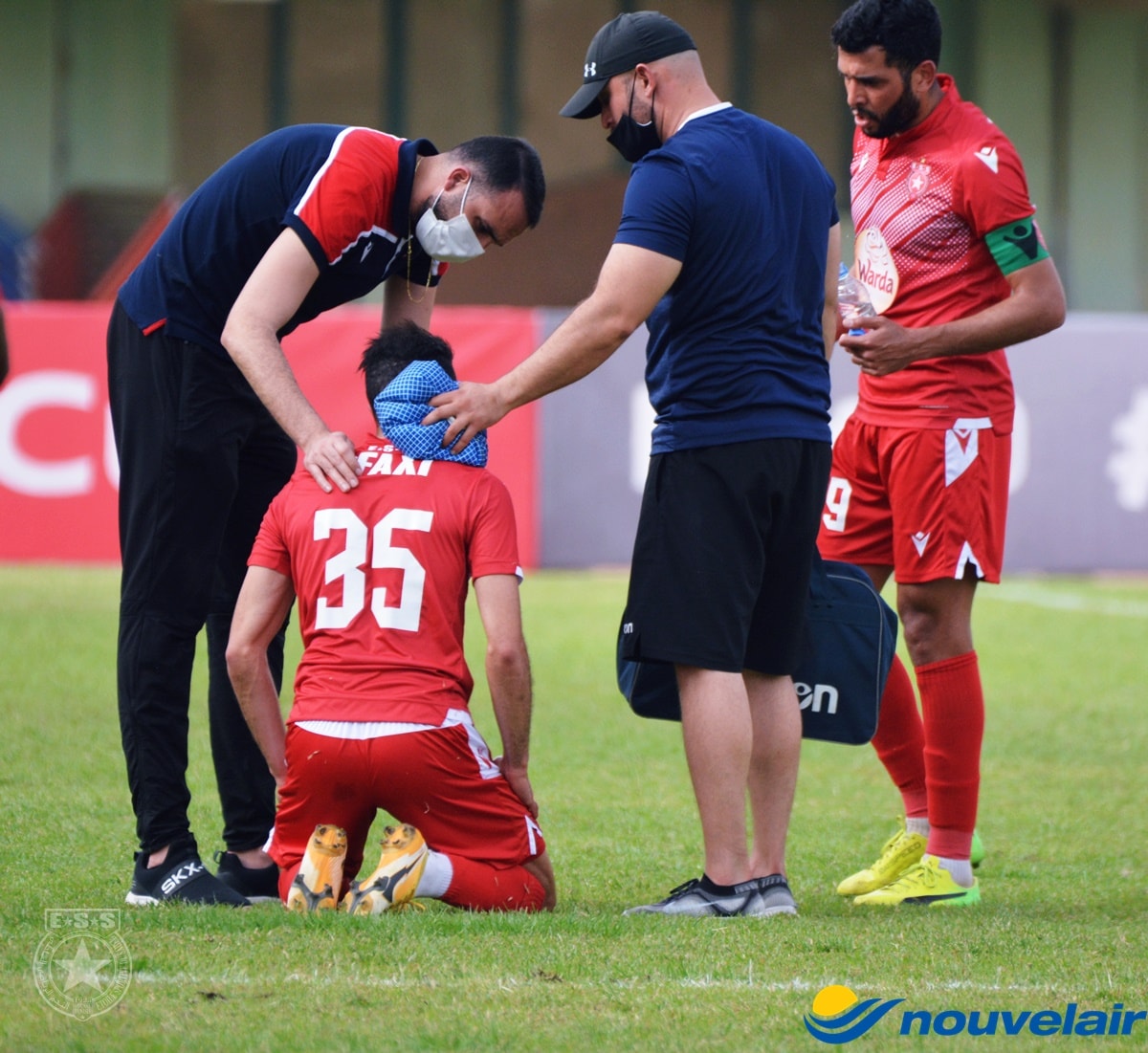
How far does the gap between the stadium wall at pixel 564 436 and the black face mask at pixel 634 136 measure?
24.4 feet

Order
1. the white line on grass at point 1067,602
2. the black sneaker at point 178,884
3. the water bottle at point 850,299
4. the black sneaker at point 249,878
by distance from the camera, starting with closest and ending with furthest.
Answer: the black sneaker at point 178,884 < the black sneaker at point 249,878 < the water bottle at point 850,299 < the white line on grass at point 1067,602

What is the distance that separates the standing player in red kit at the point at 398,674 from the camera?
153 inches

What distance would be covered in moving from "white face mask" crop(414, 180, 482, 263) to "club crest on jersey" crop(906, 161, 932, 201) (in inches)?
46.6

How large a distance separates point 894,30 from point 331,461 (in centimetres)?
183

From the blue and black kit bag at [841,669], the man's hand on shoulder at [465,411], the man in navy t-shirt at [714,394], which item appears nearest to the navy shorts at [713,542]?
the man in navy t-shirt at [714,394]

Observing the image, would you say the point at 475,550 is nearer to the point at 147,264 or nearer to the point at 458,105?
the point at 147,264

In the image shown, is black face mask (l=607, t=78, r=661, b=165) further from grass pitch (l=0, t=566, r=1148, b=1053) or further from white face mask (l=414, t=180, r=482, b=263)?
grass pitch (l=0, t=566, r=1148, b=1053)

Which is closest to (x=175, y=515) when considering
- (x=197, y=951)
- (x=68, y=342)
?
(x=197, y=951)

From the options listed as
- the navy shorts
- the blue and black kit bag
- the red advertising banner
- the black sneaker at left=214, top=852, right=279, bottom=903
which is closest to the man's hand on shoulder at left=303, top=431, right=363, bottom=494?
Result: the navy shorts

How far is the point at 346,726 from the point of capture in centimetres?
388

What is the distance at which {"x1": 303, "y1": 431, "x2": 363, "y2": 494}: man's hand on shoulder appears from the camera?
154 inches

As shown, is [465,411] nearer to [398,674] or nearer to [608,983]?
[398,674]

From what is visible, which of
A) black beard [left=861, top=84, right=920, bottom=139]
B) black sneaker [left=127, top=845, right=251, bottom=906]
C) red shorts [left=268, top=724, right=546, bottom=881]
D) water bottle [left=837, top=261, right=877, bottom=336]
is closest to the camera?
red shorts [left=268, top=724, right=546, bottom=881]

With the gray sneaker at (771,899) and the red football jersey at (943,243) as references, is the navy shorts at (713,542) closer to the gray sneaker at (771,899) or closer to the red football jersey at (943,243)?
the gray sneaker at (771,899)
